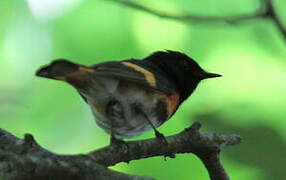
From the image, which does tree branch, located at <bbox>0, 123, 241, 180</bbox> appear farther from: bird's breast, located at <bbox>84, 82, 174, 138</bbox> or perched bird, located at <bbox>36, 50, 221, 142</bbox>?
bird's breast, located at <bbox>84, 82, 174, 138</bbox>

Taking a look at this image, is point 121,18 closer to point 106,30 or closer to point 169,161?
point 106,30

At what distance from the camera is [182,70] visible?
3.97m

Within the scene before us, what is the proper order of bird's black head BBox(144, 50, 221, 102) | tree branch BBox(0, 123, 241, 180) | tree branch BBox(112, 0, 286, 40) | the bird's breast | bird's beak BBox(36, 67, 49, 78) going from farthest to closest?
bird's black head BBox(144, 50, 221, 102)
the bird's breast
bird's beak BBox(36, 67, 49, 78)
tree branch BBox(112, 0, 286, 40)
tree branch BBox(0, 123, 241, 180)

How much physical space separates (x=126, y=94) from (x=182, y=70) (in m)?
0.77

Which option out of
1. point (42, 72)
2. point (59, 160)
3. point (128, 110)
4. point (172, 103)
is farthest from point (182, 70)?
point (59, 160)

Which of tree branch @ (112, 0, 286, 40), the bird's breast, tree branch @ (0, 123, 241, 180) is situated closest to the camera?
tree branch @ (0, 123, 241, 180)

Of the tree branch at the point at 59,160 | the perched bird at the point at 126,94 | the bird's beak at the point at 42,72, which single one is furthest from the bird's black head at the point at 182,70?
the bird's beak at the point at 42,72

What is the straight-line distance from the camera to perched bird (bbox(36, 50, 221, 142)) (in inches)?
119

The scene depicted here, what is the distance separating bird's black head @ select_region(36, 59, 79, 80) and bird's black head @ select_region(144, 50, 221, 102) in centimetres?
133

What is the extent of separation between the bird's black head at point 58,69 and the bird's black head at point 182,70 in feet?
4.37

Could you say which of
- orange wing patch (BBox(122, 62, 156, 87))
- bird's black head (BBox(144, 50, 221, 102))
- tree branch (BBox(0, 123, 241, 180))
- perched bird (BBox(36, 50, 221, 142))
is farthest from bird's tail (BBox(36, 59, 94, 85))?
bird's black head (BBox(144, 50, 221, 102))

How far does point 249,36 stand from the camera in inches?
A: 189

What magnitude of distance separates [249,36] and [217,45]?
0.87ft

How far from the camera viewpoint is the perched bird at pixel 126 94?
9.96ft
